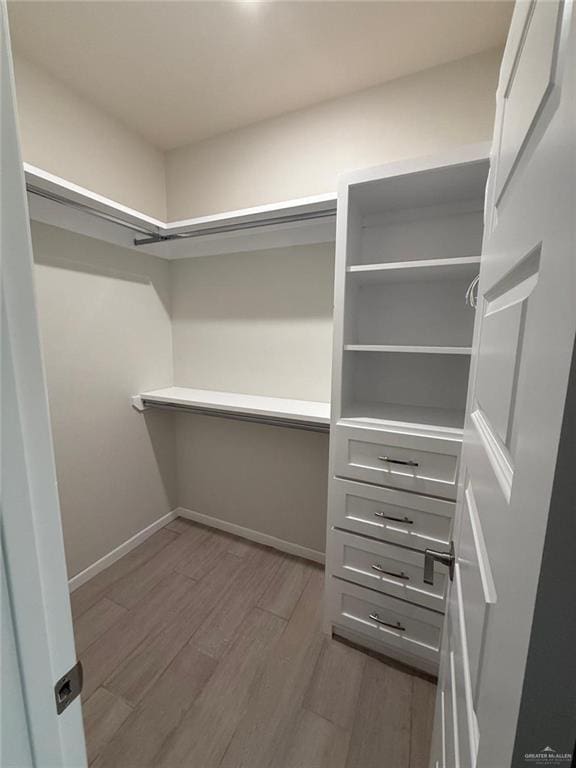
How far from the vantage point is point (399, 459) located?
126 centimetres

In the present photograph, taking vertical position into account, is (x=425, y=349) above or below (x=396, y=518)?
above

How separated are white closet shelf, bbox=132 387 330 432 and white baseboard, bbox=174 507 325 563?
936mm

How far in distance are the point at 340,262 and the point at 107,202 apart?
1.11m

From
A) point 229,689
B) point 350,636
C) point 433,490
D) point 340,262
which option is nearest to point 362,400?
point 433,490

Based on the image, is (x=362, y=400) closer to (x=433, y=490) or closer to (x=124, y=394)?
(x=433, y=490)

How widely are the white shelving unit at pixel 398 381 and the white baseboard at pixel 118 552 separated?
4.62 ft

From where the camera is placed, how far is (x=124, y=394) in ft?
6.53

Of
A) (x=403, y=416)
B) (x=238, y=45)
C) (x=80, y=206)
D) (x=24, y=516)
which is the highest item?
(x=238, y=45)

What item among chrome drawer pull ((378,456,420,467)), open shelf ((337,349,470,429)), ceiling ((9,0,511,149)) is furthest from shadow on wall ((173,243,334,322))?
chrome drawer pull ((378,456,420,467))

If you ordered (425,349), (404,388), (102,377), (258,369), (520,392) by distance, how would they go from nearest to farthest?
(520,392) < (425,349) < (404,388) < (102,377) < (258,369)

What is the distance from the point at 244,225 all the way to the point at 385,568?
5.92 feet

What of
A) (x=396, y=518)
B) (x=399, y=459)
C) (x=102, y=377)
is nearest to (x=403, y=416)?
(x=399, y=459)

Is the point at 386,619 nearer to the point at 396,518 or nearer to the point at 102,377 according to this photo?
the point at 396,518

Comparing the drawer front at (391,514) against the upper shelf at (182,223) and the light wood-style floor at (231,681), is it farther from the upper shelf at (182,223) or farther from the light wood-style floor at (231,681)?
the upper shelf at (182,223)
